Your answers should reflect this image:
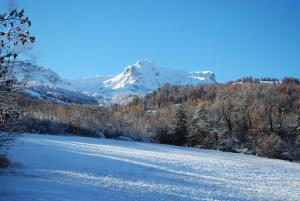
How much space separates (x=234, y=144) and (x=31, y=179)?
61.4 metres

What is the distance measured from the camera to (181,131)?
8675cm

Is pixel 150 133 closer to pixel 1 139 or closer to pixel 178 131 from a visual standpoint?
pixel 178 131

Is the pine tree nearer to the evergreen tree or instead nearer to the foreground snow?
the evergreen tree

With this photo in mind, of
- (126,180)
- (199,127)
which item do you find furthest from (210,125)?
(126,180)

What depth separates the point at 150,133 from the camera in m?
88.8

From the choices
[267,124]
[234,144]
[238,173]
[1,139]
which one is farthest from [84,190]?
[267,124]

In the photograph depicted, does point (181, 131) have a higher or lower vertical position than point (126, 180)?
higher

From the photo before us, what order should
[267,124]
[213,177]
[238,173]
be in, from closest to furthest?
[213,177] < [238,173] < [267,124]

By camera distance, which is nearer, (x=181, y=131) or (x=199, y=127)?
(x=181, y=131)

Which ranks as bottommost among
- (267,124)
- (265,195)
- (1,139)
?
(265,195)

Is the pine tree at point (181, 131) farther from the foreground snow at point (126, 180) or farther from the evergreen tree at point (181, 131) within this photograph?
the foreground snow at point (126, 180)

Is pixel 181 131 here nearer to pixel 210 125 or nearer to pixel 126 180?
pixel 210 125

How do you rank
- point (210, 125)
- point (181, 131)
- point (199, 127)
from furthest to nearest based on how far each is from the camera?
point (199, 127) → point (181, 131) → point (210, 125)

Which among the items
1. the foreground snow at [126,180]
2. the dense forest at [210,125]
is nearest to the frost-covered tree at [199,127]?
the dense forest at [210,125]
